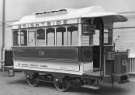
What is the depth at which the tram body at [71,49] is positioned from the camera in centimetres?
952

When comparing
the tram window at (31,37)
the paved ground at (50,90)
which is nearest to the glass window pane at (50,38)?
the tram window at (31,37)

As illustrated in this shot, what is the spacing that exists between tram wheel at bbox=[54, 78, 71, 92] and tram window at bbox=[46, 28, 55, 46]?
1477 millimetres

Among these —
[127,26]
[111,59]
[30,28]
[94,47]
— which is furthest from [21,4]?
[111,59]

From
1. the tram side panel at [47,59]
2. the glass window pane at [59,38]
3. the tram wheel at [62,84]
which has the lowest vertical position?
the tram wheel at [62,84]

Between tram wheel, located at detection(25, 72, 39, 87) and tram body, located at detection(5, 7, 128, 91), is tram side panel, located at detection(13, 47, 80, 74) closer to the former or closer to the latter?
tram body, located at detection(5, 7, 128, 91)

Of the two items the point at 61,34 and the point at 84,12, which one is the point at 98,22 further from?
the point at 61,34

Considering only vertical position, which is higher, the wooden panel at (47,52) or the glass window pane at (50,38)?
the glass window pane at (50,38)

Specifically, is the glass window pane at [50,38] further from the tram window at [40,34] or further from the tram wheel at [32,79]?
the tram wheel at [32,79]

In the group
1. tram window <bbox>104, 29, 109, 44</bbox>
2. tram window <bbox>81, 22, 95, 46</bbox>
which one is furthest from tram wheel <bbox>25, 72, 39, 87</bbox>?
tram window <bbox>104, 29, 109, 44</bbox>

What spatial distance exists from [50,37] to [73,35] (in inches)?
46.1

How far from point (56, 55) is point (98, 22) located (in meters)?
2.03

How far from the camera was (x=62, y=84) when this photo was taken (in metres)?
10.4

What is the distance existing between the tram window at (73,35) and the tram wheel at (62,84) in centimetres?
148

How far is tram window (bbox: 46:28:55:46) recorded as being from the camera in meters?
10.8
